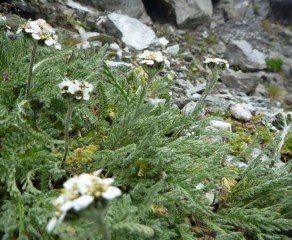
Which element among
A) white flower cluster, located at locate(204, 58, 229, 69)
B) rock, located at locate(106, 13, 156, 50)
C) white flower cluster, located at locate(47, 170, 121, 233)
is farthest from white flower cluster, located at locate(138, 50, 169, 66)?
rock, located at locate(106, 13, 156, 50)

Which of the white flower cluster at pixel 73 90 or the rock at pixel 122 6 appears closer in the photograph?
the white flower cluster at pixel 73 90

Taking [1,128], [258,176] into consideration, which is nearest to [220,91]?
[258,176]

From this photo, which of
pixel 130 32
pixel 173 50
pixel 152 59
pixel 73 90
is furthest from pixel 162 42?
pixel 73 90

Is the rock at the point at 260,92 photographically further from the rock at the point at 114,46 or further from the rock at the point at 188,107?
the rock at the point at 188,107

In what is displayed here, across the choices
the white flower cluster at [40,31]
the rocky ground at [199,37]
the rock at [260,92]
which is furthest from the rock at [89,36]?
the white flower cluster at [40,31]

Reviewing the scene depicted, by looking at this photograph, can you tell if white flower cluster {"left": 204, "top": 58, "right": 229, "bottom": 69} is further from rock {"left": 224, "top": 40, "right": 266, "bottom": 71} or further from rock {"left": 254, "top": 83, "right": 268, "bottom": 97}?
rock {"left": 224, "top": 40, "right": 266, "bottom": 71}

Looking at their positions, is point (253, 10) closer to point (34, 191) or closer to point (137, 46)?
point (137, 46)
